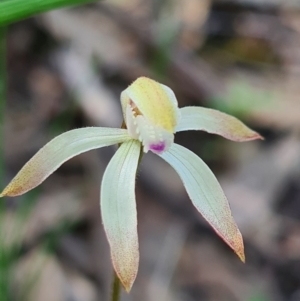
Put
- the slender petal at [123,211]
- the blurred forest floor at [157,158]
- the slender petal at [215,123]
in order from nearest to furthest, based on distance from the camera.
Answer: the slender petal at [123,211]
the slender petal at [215,123]
the blurred forest floor at [157,158]

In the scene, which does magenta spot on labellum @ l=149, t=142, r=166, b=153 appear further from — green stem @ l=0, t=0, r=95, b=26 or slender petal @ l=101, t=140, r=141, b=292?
green stem @ l=0, t=0, r=95, b=26

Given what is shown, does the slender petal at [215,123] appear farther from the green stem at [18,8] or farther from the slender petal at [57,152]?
the green stem at [18,8]

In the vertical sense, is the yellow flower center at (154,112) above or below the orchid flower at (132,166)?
above

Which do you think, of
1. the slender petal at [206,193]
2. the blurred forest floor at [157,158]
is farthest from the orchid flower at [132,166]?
the blurred forest floor at [157,158]

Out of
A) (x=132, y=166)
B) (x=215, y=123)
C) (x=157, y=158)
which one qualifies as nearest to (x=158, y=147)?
(x=132, y=166)

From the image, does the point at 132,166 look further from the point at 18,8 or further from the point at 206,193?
the point at 18,8
